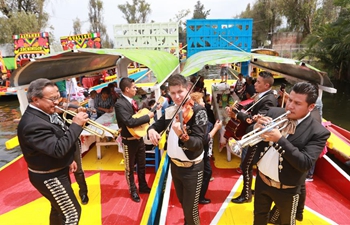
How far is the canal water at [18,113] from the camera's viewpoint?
9173mm

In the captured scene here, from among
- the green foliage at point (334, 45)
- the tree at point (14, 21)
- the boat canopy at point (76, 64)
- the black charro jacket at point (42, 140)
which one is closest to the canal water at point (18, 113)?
the green foliage at point (334, 45)

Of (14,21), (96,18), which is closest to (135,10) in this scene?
(96,18)

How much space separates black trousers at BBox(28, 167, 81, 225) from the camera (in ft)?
7.87

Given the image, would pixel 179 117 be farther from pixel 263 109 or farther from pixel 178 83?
pixel 263 109

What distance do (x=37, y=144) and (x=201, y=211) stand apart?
8.72 feet

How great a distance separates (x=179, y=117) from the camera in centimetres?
213

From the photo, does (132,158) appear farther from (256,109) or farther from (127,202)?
(256,109)

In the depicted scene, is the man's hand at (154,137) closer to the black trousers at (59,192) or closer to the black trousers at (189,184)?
the black trousers at (189,184)

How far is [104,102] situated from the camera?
6.03 meters

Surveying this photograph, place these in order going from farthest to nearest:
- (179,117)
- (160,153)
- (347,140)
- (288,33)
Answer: (288,33), (347,140), (160,153), (179,117)

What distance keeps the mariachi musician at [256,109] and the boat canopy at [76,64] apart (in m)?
1.70

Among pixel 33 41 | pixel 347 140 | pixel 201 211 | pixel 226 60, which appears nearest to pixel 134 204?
pixel 201 211

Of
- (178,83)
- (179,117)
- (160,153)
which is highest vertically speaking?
(178,83)

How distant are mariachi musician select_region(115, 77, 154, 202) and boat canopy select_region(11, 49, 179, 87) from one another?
69cm
